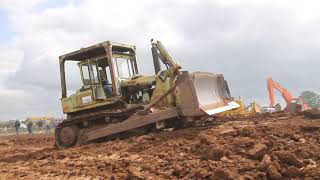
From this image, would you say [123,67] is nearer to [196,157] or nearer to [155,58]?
[155,58]

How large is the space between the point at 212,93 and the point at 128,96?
2332 millimetres

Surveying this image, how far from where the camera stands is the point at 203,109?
38.8ft

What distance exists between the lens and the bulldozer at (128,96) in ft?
39.9

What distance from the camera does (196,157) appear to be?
27.5 feet

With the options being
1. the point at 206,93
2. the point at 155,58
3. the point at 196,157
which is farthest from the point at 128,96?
the point at 196,157

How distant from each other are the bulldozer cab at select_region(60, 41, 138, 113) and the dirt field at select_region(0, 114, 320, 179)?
1.74 metres

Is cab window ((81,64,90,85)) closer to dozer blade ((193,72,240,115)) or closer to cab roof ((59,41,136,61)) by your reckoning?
cab roof ((59,41,136,61))

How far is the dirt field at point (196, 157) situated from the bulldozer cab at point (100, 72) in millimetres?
1736

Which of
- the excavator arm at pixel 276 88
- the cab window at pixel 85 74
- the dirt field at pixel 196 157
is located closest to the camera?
the dirt field at pixel 196 157

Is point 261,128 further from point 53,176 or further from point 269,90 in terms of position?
point 269,90

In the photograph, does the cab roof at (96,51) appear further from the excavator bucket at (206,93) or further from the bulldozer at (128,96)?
the excavator bucket at (206,93)

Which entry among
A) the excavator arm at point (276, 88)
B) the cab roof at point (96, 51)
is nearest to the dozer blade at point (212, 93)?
the cab roof at point (96, 51)

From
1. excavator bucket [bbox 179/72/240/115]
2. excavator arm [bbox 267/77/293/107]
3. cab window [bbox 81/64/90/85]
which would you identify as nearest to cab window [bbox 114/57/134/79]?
cab window [bbox 81/64/90/85]

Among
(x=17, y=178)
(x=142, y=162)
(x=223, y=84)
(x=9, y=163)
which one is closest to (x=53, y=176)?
(x=17, y=178)
